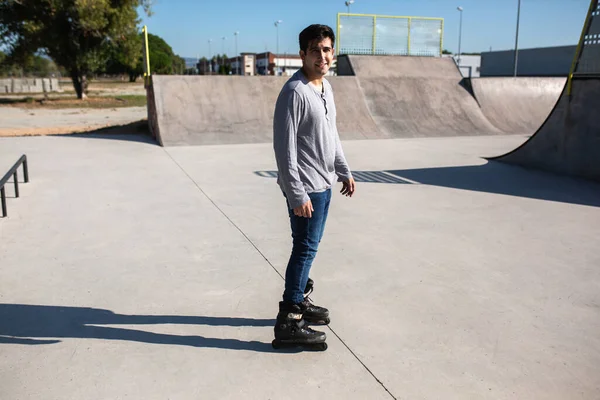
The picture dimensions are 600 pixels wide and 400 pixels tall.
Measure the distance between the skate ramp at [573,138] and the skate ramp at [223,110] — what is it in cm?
521

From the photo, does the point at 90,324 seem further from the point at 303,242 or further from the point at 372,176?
the point at 372,176

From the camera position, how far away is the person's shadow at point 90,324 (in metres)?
3.09

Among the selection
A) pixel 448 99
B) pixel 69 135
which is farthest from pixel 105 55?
pixel 448 99

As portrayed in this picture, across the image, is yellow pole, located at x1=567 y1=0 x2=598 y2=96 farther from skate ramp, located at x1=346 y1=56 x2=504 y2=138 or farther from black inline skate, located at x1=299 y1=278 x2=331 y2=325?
black inline skate, located at x1=299 y1=278 x2=331 y2=325

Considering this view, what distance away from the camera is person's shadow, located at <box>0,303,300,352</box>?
3086mm

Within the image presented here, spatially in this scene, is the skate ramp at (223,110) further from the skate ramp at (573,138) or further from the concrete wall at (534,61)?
the concrete wall at (534,61)

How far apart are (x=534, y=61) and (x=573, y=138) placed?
4772cm

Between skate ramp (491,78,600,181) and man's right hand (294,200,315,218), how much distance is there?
6.96 m

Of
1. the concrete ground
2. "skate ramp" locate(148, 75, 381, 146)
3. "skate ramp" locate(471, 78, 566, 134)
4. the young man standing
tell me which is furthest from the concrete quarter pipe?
the young man standing

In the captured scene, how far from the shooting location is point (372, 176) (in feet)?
27.8

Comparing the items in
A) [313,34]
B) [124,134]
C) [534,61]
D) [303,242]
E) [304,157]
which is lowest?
[124,134]

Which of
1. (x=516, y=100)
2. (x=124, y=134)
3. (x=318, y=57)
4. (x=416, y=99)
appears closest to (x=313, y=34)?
(x=318, y=57)

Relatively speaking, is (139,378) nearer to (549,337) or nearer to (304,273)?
(304,273)

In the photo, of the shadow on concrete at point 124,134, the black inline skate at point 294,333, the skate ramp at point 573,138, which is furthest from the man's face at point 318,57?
the shadow on concrete at point 124,134
